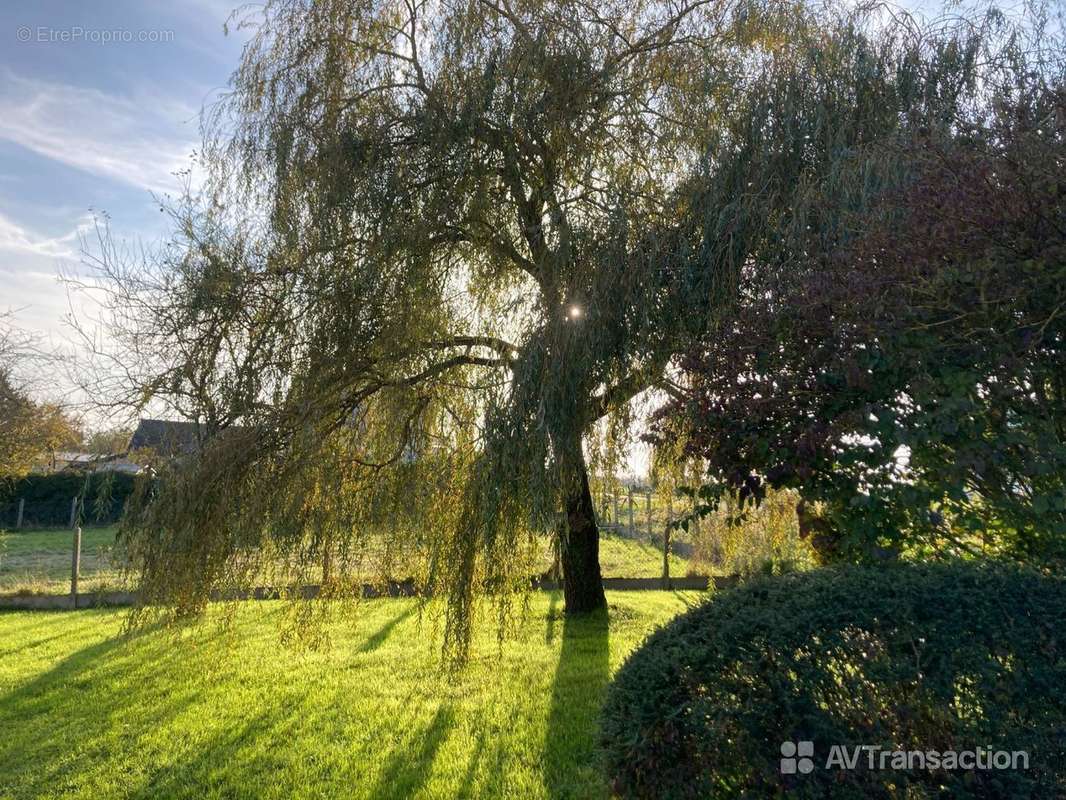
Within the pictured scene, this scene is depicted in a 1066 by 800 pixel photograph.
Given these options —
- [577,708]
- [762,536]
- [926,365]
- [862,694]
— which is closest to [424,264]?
[926,365]

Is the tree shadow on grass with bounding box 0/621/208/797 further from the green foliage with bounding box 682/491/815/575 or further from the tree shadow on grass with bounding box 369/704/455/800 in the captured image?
the green foliage with bounding box 682/491/815/575

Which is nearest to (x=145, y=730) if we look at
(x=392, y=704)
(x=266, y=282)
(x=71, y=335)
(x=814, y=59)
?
(x=392, y=704)

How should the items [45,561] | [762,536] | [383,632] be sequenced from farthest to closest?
[45,561] → [383,632] → [762,536]

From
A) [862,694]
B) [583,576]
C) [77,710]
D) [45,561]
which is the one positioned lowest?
[77,710]

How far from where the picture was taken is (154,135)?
6.11m

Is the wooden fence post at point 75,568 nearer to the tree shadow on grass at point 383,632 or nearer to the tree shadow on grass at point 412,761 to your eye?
the tree shadow on grass at point 383,632

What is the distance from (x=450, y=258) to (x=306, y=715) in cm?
372

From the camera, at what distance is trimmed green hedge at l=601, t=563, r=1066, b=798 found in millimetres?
2148

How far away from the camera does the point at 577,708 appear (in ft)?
17.2

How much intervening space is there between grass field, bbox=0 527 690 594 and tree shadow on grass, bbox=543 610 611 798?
3814 mm

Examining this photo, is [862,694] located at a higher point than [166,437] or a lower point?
lower

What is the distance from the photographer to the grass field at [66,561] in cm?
1073

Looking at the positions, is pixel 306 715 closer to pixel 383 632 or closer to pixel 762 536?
pixel 383 632

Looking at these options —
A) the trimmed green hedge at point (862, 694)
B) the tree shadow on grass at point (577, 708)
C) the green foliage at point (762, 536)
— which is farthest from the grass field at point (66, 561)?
the trimmed green hedge at point (862, 694)
